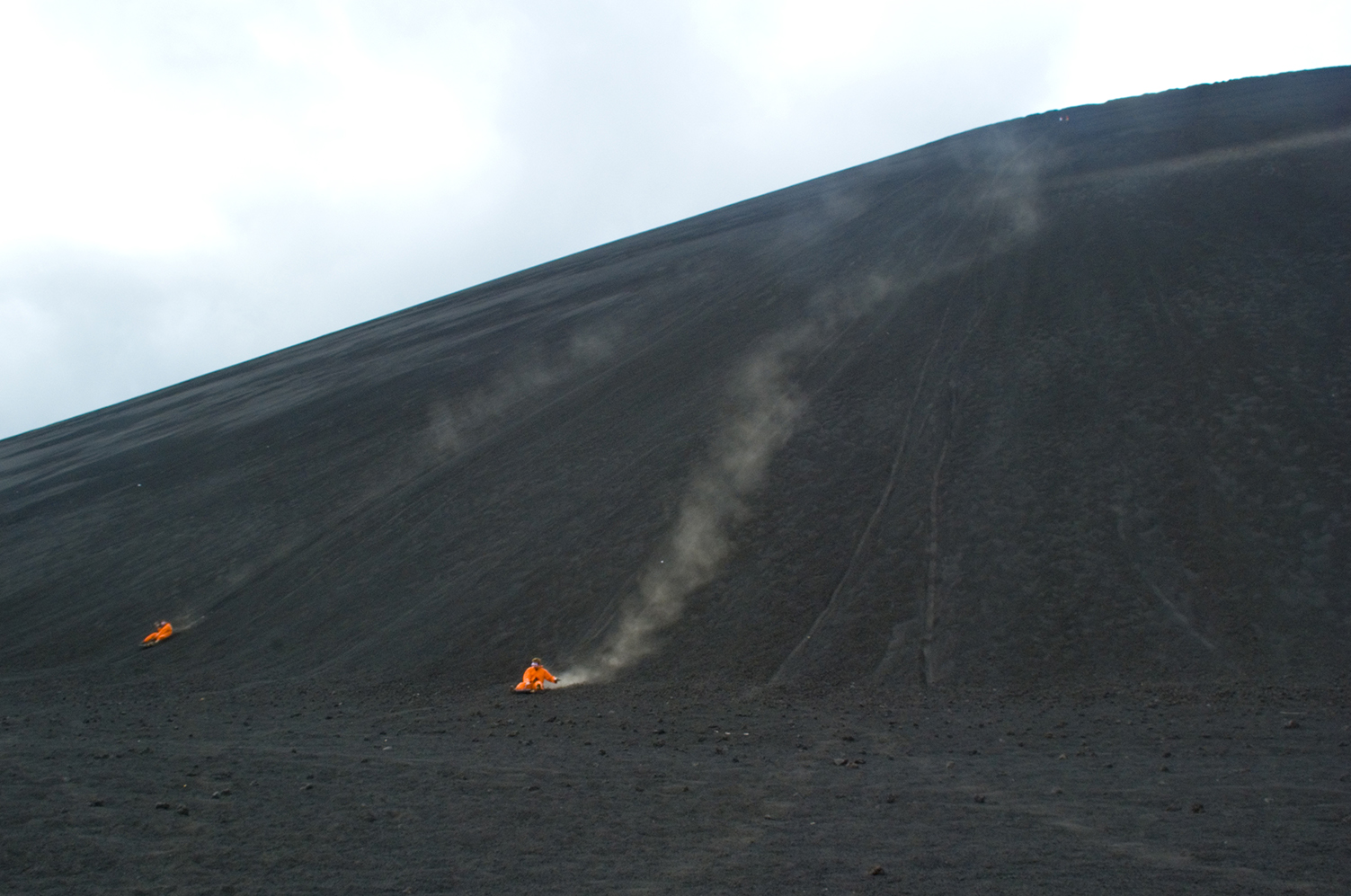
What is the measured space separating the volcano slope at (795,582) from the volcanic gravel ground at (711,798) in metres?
0.04

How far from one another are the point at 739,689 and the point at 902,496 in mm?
4545

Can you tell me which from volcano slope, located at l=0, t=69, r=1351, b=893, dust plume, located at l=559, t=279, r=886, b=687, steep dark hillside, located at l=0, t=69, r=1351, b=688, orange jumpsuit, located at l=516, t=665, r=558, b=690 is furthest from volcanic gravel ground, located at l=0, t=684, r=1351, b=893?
dust plume, located at l=559, t=279, r=886, b=687

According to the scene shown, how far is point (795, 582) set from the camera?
12.8 m

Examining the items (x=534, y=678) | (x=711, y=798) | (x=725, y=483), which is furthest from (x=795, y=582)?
(x=711, y=798)

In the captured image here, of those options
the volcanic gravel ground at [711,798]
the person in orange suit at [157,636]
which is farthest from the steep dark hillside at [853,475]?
the volcanic gravel ground at [711,798]

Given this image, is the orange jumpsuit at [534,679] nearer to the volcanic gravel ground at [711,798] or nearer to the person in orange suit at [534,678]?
the person in orange suit at [534,678]

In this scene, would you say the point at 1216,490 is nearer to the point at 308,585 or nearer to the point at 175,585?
the point at 308,585

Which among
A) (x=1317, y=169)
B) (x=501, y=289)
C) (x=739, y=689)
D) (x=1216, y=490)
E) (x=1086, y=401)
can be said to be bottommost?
(x=739, y=689)

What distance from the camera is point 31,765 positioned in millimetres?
7840

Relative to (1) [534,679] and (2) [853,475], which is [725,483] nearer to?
(2) [853,475]

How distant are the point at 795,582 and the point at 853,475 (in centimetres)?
275

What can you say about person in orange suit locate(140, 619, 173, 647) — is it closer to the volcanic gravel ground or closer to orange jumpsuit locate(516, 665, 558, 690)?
the volcanic gravel ground

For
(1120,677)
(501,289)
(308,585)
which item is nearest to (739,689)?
(1120,677)

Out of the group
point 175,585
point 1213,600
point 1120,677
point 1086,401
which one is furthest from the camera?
point 175,585
